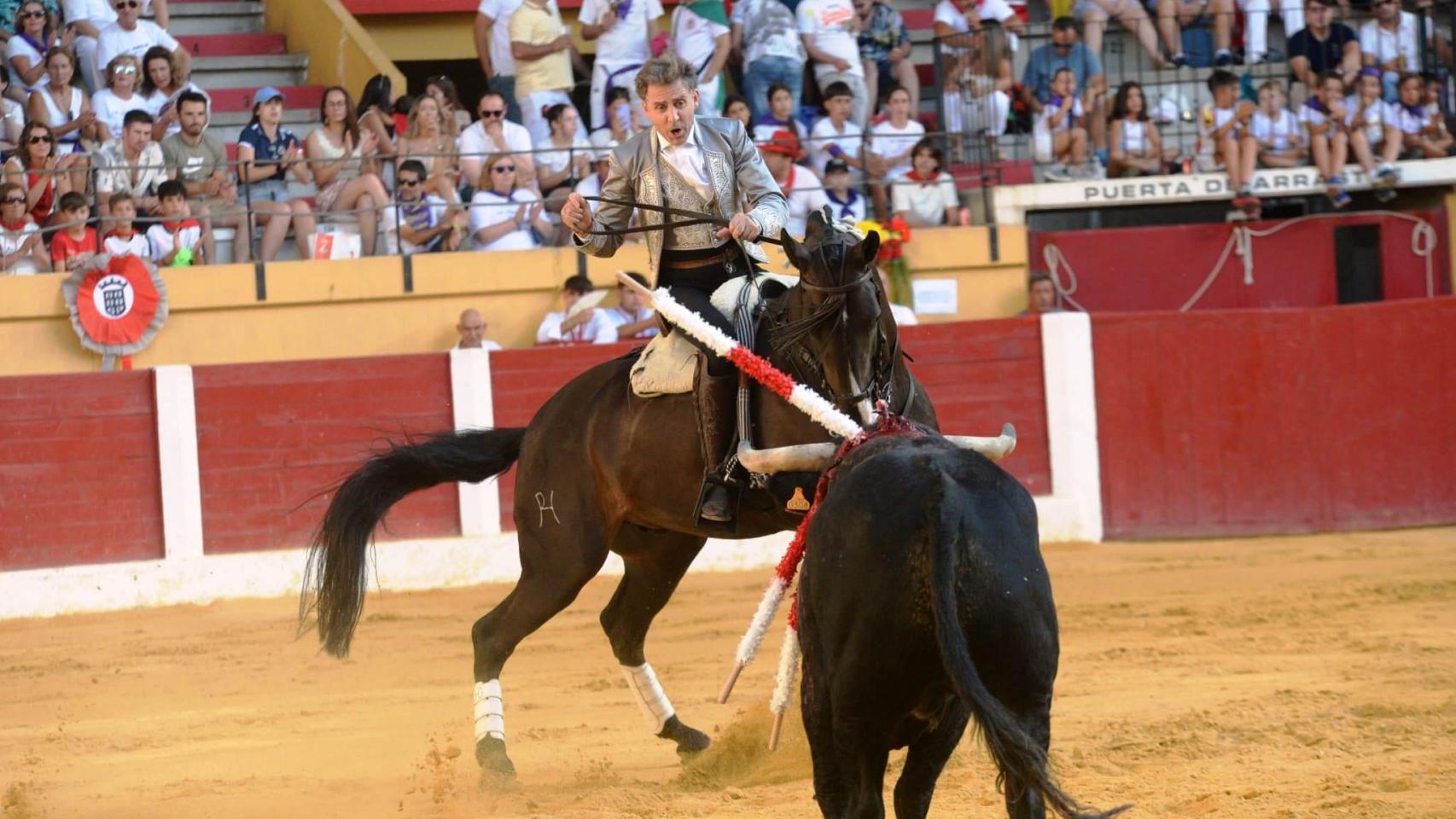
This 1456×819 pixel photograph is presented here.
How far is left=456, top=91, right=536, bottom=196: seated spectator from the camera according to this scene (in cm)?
1093

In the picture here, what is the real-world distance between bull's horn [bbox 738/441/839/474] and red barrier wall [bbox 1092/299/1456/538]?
23.1ft

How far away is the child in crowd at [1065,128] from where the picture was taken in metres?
11.7

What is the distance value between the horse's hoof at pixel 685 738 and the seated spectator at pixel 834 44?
6.99 m

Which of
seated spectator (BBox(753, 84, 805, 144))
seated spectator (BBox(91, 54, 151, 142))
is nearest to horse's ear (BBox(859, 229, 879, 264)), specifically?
seated spectator (BBox(753, 84, 805, 144))

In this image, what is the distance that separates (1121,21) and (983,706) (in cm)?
1045

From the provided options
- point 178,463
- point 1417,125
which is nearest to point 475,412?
point 178,463

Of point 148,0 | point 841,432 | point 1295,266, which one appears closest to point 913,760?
point 841,432

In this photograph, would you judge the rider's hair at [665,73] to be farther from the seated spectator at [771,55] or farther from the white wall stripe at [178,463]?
the seated spectator at [771,55]

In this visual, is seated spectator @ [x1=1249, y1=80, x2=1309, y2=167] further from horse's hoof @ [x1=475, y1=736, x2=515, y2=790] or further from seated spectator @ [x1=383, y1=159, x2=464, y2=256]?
horse's hoof @ [x1=475, y1=736, x2=515, y2=790]

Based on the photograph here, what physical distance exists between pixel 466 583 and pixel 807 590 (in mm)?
6706

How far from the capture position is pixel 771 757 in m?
5.44

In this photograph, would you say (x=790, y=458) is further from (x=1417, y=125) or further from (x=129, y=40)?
(x=1417, y=125)

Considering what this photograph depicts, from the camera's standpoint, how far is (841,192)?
11.1 meters

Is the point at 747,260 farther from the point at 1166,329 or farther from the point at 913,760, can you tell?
the point at 1166,329
